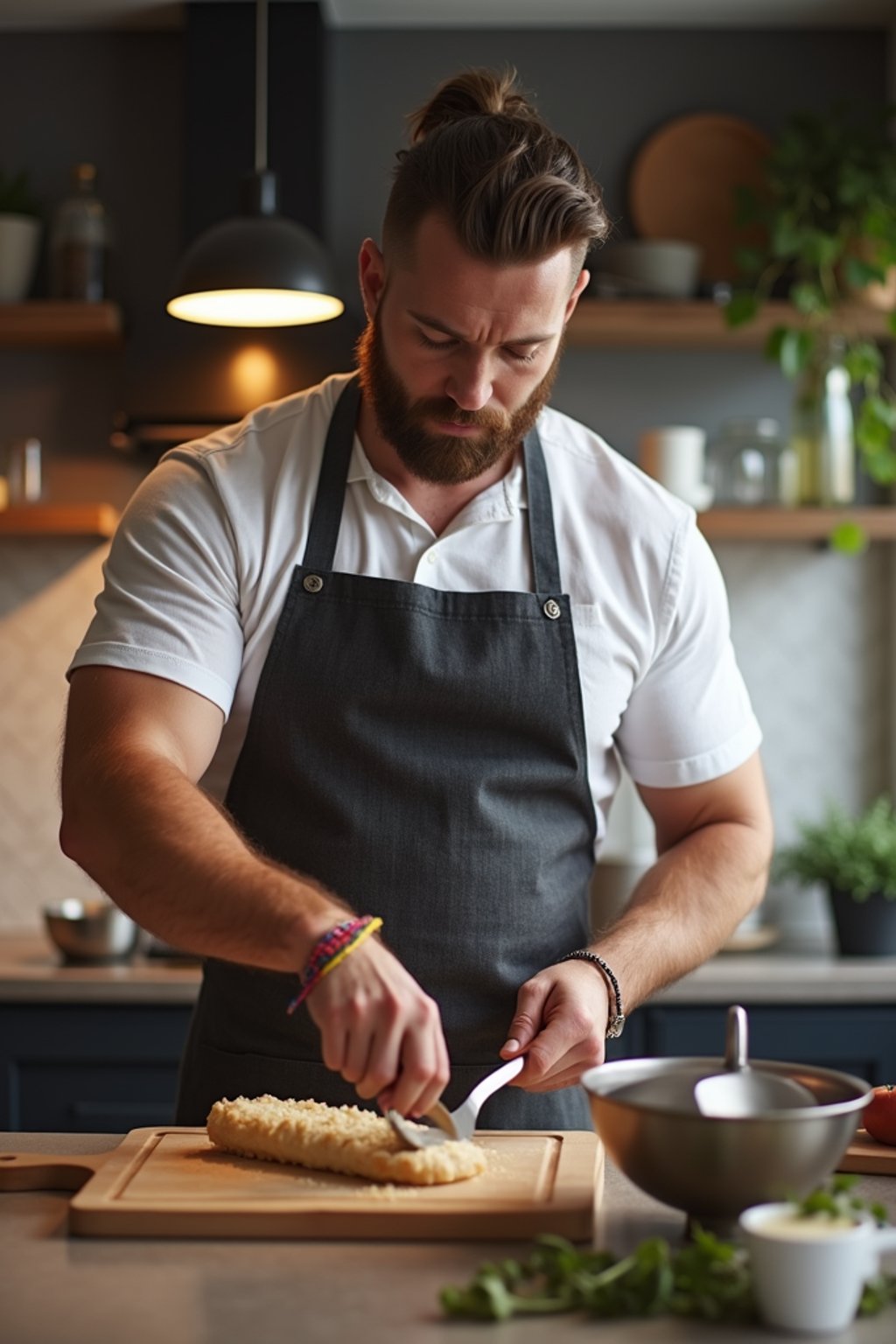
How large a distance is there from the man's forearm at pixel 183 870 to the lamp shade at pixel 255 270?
1.44 m

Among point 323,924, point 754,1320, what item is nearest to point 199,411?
point 323,924

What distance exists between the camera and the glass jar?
382cm

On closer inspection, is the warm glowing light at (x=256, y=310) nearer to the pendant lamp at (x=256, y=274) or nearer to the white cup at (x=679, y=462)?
the pendant lamp at (x=256, y=274)

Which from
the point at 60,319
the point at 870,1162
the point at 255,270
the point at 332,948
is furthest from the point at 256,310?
the point at 870,1162

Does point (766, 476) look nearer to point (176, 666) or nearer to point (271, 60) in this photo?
point (271, 60)

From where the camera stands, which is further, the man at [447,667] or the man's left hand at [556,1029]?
the man at [447,667]

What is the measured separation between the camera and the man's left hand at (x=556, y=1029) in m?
1.65

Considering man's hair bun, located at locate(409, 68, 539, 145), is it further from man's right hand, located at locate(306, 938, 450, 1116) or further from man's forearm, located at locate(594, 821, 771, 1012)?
man's right hand, located at locate(306, 938, 450, 1116)

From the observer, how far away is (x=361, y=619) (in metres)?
1.92

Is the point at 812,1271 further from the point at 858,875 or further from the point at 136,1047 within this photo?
the point at 858,875

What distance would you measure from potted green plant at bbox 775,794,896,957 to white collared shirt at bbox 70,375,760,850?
1529 mm

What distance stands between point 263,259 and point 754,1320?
224 cm

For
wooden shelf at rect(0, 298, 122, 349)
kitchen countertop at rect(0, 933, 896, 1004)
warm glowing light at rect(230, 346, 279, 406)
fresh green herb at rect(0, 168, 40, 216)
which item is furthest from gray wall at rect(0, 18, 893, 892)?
kitchen countertop at rect(0, 933, 896, 1004)

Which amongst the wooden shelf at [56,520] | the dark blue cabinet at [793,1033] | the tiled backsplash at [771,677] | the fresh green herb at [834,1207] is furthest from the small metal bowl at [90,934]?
the fresh green herb at [834,1207]
